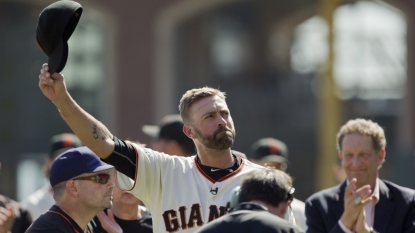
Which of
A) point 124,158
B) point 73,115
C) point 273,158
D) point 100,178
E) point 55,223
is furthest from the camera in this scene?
point 273,158

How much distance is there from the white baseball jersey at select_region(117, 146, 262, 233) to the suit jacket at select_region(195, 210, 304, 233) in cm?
98

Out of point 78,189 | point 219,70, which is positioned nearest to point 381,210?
point 78,189

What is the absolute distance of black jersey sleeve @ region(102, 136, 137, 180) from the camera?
526 cm

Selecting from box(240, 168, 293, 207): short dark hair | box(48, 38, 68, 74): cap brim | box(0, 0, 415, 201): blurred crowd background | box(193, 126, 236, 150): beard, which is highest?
box(48, 38, 68, 74): cap brim

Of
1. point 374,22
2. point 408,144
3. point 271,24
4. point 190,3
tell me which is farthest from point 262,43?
point 408,144

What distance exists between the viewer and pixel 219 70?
27.9 meters

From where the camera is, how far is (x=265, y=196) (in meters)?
4.40

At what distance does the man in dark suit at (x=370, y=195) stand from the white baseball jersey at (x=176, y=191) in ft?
3.43

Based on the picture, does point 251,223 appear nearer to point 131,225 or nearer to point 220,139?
point 220,139

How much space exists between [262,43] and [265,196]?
24.0 m

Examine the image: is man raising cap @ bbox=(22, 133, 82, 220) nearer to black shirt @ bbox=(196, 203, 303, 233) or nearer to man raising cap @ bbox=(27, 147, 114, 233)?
man raising cap @ bbox=(27, 147, 114, 233)

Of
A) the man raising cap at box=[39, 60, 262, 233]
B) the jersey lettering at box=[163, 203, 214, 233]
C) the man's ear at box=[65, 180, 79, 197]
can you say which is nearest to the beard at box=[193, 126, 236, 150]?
the man raising cap at box=[39, 60, 262, 233]

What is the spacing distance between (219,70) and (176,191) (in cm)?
2259

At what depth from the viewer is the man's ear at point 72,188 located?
563 cm
